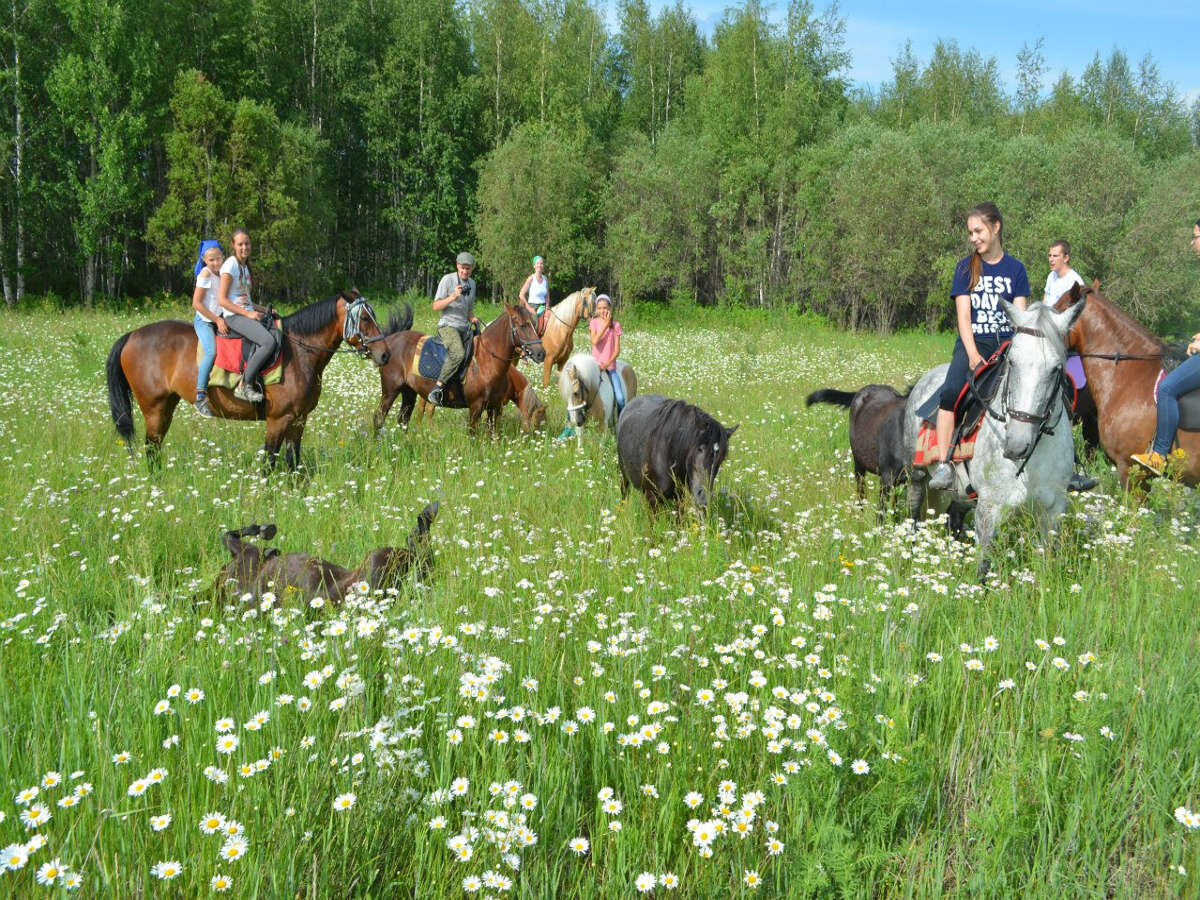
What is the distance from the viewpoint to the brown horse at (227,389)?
8.65m

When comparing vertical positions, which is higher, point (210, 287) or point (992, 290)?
point (210, 287)

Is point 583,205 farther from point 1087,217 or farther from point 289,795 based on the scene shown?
point 289,795

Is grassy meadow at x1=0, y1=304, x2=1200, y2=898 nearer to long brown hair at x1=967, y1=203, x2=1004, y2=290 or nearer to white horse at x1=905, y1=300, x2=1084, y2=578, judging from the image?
white horse at x1=905, y1=300, x2=1084, y2=578

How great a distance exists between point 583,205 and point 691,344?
2257 centimetres

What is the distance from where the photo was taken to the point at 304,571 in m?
4.59

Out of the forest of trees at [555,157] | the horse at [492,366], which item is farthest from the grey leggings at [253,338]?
the forest of trees at [555,157]

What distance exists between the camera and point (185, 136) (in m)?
34.2

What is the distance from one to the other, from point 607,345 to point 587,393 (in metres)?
0.78

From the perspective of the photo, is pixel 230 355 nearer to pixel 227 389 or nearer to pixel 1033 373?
pixel 227 389

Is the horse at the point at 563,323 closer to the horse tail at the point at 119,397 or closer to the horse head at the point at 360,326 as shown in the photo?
the horse head at the point at 360,326

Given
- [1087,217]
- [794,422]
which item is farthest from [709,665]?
[1087,217]

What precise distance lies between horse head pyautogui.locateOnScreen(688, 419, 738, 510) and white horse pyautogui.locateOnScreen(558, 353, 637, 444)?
461cm

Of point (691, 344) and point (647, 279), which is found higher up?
point (647, 279)

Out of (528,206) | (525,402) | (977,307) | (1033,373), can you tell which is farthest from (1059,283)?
(528,206)
